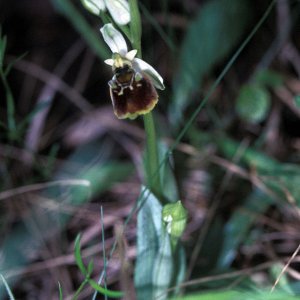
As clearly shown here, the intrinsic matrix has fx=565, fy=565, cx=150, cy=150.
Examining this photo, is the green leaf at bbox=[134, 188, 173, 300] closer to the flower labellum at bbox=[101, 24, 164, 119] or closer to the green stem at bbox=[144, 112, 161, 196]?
the green stem at bbox=[144, 112, 161, 196]

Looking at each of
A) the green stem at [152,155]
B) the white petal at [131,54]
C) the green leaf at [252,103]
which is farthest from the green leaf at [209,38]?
the white petal at [131,54]

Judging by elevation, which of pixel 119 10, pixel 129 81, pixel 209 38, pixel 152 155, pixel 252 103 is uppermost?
pixel 119 10

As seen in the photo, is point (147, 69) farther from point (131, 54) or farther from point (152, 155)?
point (152, 155)

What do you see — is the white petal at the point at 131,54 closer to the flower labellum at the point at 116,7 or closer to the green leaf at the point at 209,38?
the flower labellum at the point at 116,7

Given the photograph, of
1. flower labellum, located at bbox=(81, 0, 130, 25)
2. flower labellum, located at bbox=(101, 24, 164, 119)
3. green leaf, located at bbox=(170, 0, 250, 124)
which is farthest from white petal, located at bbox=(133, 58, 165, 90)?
green leaf, located at bbox=(170, 0, 250, 124)

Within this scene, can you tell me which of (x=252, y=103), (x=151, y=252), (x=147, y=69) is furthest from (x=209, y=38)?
(x=151, y=252)

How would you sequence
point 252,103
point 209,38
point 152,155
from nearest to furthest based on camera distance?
point 152,155 < point 252,103 < point 209,38

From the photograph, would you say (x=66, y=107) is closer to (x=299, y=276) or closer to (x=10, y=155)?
(x=10, y=155)
